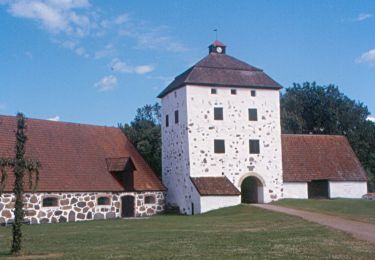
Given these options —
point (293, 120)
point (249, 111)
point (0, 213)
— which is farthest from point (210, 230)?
point (293, 120)

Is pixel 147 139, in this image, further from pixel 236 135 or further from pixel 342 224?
pixel 342 224

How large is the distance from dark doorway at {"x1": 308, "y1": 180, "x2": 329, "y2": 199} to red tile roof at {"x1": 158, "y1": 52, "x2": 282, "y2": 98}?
769cm

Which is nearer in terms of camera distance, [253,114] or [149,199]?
[149,199]

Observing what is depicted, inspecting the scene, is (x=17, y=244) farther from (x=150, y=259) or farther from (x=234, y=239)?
(x=234, y=239)

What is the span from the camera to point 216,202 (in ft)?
113

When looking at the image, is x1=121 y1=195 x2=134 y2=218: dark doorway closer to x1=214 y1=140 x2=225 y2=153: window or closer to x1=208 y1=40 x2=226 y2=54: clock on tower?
x1=214 y1=140 x2=225 y2=153: window

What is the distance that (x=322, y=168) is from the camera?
130 feet

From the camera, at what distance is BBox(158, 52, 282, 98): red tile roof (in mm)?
36688

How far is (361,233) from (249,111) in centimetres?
1870

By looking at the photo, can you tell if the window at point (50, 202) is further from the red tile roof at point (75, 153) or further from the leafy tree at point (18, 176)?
the leafy tree at point (18, 176)

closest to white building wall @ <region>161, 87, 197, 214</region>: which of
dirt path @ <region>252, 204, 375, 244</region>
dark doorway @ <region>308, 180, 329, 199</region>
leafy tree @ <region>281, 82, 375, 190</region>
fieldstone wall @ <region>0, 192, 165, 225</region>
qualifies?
fieldstone wall @ <region>0, 192, 165, 225</region>

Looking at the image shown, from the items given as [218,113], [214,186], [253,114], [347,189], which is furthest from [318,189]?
[218,113]

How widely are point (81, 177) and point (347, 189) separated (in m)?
19.4

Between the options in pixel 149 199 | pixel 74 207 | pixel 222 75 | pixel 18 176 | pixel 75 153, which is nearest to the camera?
pixel 18 176
